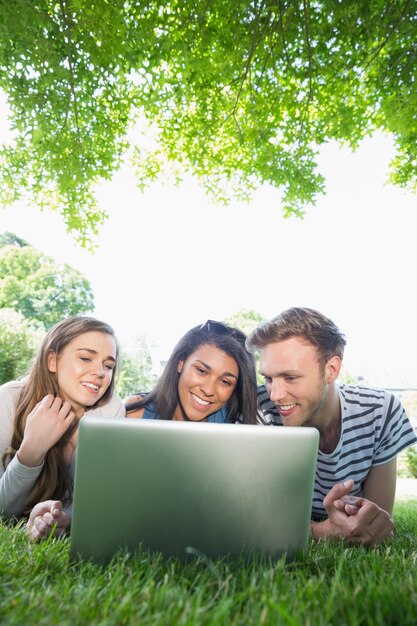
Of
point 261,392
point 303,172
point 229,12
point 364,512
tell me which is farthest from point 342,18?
point 364,512

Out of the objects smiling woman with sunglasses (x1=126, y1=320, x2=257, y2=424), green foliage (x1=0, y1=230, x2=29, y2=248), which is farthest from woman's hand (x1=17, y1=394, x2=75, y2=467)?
green foliage (x1=0, y1=230, x2=29, y2=248)

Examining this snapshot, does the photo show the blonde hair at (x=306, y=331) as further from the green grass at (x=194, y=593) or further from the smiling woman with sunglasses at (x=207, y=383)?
the green grass at (x=194, y=593)

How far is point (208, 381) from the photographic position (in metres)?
3.38

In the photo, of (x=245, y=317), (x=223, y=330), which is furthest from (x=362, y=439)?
(x=245, y=317)

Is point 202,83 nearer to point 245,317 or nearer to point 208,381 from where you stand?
point 208,381

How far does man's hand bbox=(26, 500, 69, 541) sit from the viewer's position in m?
1.81

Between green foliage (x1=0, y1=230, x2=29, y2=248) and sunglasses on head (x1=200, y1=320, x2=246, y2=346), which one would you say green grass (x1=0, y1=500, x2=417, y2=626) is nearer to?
sunglasses on head (x1=200, y1=320, x2=246, y2=346)

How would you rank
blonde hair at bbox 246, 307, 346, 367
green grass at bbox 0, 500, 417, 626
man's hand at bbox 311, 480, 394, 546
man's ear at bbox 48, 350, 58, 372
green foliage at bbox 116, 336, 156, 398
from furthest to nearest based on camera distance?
green foliage at bbox 116, 336, 156, 398, man's ear at bbox 48, 350, 58, 372, blonde hair at bbox 246, 307, 346, 367, man's hand at bbox 311, 480, 394, 546, green grass at bbox 0, 500, 417, 626

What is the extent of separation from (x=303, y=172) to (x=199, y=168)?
53.7 inches

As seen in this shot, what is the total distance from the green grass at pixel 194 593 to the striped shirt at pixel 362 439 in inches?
61.0

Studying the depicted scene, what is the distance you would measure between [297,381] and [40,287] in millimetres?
25534

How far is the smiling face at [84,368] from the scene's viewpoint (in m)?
3.00

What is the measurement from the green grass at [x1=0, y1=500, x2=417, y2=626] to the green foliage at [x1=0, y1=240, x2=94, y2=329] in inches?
1028

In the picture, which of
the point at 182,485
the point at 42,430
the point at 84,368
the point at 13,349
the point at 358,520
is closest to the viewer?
the point at 182,485
